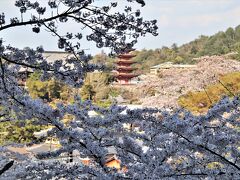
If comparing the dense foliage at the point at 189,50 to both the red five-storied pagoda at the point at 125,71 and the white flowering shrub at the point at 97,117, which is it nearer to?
the red five-storied pagoda at the point at 125,71

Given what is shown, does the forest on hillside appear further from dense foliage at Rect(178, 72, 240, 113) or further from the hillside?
dense foliage at Rect(178, 72, 240, 113)

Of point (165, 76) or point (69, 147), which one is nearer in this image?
point (69, 147)

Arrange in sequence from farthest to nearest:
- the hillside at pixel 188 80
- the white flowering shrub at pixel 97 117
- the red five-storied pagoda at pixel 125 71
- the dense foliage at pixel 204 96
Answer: the red five-storied pagoda at pixel 125 71 < the hillside at pixel 188 80 < the dense foliage at pixel 204 96 < the white flowering shrub at pixel 97 117

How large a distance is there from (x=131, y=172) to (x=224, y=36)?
227ft

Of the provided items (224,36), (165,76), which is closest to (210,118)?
(165,76)

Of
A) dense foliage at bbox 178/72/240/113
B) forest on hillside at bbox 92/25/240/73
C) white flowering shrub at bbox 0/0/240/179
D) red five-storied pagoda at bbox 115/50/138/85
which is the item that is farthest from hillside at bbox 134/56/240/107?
forest on hillside at bbox 92/25/240/73

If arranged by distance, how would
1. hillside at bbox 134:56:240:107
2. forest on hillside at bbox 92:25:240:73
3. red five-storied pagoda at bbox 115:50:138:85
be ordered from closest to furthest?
hillside at bbox 134:56:240:107 → red five-storied pagoda at bbox 115:50:138:85 → forest on hillside at bbox 92:25:240:73

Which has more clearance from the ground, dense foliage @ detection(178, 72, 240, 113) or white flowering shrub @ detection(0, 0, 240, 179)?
white flowering shrub @ detection(0, 0, 240, 179)

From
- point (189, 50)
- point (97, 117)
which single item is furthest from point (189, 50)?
point (97, 117)

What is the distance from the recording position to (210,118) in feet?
10.4

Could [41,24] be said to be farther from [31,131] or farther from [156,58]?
[156,58]

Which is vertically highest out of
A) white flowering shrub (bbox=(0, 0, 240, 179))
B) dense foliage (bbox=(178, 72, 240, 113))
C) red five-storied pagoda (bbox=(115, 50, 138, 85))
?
white flowering shrub (bbox=(0, 0, 240, 179))

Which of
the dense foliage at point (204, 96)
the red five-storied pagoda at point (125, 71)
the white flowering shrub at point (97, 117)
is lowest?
the red five-storied pagoda at point (125, 71)

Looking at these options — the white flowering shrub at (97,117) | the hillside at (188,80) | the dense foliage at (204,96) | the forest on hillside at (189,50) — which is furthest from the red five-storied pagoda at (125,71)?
the white flowering shrub at (97,117)
